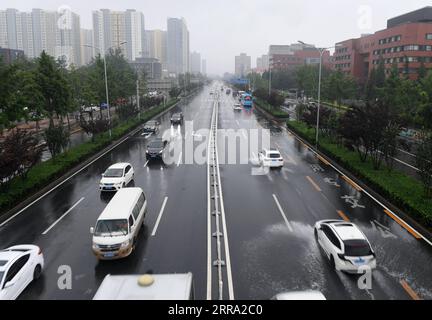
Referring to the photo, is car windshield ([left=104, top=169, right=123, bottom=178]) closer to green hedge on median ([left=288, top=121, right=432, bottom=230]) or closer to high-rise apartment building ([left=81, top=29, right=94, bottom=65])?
green hedge on median ([left=288, top=121, right=432, bottom=230])

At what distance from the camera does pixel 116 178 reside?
2225 centimetres

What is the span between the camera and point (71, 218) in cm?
1825

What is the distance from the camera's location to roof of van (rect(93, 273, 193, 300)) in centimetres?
859

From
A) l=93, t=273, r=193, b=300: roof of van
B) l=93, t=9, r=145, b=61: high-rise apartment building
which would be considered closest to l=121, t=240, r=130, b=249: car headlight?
l=93, t=273, r=193, b=300: roof of van

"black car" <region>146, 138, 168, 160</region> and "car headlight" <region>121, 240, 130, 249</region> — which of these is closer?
"car headlight" <region>121, 240, 130, 249</region>

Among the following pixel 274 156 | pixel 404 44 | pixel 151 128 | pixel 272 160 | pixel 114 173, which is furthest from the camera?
pixel 404 44

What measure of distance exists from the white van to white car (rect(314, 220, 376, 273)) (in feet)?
24.8

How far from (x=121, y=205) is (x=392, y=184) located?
15144mm

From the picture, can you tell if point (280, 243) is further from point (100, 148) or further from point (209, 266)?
point (100, 148)

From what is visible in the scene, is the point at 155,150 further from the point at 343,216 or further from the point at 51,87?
the point at 343,216

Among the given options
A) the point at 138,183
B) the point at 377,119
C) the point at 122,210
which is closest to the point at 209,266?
the point at 122,210

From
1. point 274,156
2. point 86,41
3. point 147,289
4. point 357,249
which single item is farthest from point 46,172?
point 86,41
